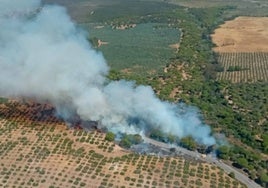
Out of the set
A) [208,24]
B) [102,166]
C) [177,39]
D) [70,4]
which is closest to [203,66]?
[177,39]

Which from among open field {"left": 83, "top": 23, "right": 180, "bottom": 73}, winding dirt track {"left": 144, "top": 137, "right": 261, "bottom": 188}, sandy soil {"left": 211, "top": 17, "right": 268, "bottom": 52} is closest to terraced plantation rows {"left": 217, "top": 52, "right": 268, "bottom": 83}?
sandy soil {"left": 211, "top": 17, "right": 268, "bottom": 52}

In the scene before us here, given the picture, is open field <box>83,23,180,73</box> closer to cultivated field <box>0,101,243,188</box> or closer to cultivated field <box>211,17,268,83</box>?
cultivated field <box>211,17,268,83</box>

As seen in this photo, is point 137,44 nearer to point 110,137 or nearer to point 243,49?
point 243,49

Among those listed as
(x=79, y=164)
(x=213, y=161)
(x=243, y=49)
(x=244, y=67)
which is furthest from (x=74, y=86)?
(x=243, y=49)

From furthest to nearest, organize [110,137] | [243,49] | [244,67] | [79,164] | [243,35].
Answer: [243,35] < [243,49] < [244,67] < [110,137] < [79,164]

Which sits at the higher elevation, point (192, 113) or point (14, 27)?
point (14, 27)

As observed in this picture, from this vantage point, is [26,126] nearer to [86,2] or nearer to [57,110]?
[57,110]
